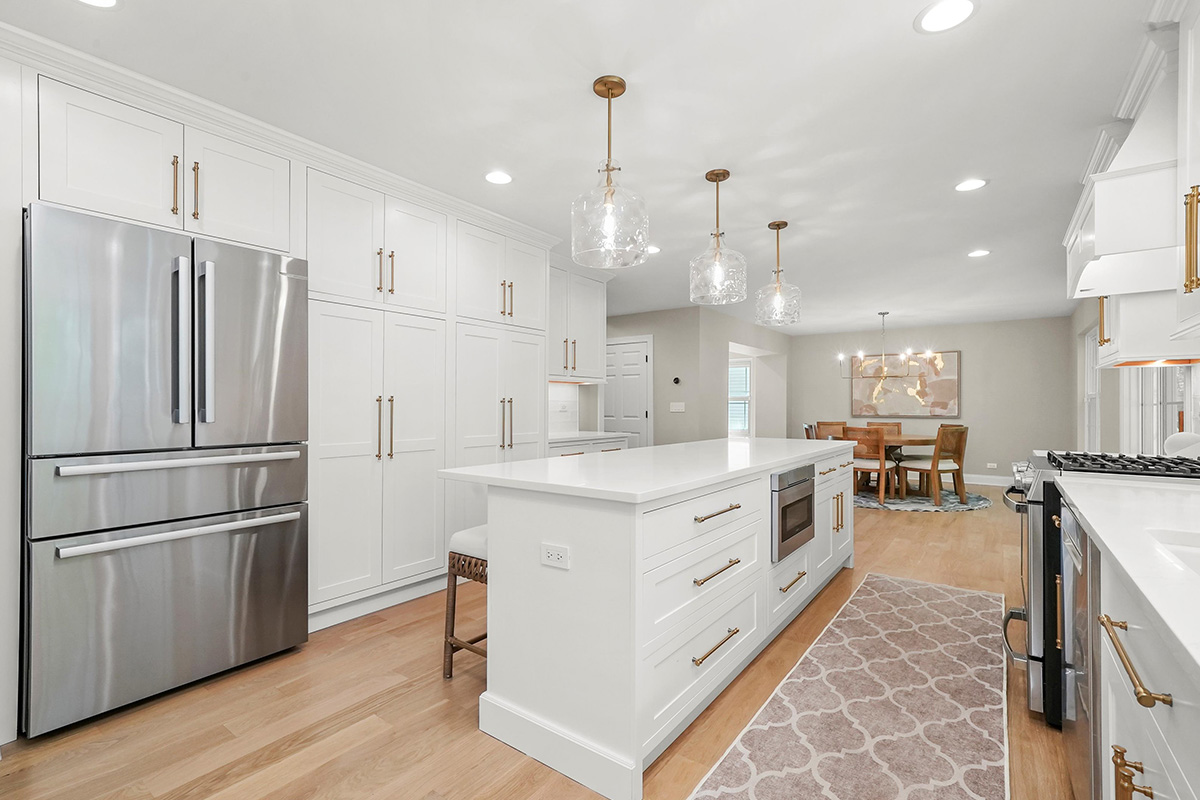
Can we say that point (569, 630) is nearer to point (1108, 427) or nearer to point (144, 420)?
point (144, 420)

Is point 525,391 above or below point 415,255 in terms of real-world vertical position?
below

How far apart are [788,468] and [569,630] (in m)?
1.34

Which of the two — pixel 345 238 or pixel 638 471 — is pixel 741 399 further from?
pixel 638 471

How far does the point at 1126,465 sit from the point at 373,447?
330cm

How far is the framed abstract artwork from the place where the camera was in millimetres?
8250

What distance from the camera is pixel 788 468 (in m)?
2.58

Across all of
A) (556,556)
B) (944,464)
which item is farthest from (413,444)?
(944,464)

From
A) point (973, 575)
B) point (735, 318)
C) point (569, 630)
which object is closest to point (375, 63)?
point (569, 630)

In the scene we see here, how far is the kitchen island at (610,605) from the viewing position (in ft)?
5.29

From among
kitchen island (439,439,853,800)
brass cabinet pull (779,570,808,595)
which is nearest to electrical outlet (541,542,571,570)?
kitchen island (439,439,853,800)

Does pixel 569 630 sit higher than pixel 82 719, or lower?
higher

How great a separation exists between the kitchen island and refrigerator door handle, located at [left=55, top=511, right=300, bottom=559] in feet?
3.39

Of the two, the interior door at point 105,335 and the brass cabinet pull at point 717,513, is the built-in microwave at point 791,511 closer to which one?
the brass cabinet pull at point 717,513

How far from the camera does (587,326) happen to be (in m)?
5.00
